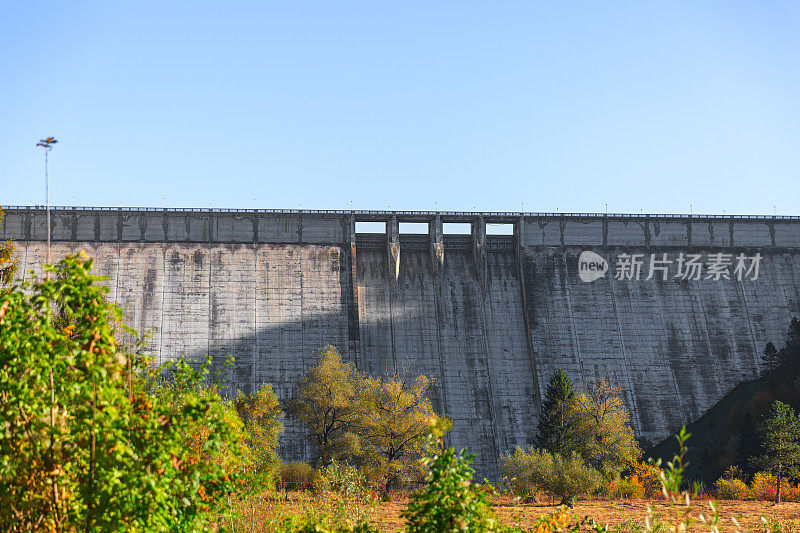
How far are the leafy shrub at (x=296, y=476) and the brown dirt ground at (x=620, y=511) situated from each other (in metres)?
4.80

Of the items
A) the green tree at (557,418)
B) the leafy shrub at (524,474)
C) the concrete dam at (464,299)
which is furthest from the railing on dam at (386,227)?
the leafy shrub at (524,474)

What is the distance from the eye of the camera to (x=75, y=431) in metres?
8.51

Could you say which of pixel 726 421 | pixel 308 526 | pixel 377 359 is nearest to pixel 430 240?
pixel 377 359

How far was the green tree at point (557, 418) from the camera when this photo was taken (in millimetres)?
43938

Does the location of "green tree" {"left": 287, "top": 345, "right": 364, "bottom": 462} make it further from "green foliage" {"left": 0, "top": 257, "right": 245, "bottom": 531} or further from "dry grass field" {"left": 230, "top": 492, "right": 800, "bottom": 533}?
"green foliage" {"left": 0, "top": 257, "right": 245, "bottom": 531}

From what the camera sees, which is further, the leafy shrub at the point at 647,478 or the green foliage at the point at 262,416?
the leafy shrub at the point at 647,478

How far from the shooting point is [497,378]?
54250 mm

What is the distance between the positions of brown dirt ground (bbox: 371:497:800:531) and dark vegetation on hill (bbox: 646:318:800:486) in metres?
8.04

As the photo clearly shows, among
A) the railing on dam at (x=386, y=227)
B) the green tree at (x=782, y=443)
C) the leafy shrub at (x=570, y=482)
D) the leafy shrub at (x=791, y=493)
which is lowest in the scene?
the leafy shrub at (x=791, y=493)

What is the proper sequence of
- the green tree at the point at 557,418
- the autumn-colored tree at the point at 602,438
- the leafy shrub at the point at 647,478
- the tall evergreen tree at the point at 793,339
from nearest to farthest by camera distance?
the autumn-colored tree at the point at 602,438, the leafy shrub at the point at 647,478, the green tree at the point at 557,418, the tall evergreen tree at the point at 793,339

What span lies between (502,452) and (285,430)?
12878 millimetres

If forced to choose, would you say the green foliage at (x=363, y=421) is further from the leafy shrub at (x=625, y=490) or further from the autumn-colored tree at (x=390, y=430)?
the leafy shrub at (x=625, y=490)

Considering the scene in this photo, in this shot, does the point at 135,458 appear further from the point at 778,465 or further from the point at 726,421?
the point at 726,421

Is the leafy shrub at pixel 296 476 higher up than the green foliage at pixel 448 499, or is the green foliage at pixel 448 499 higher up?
the green foliage at pixel 448 499
